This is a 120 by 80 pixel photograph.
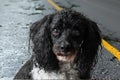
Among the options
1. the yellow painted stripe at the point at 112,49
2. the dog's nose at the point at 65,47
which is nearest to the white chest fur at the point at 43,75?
the dog's nose at the point at 65,47

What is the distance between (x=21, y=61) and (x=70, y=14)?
115 inches

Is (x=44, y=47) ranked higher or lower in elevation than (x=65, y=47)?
lower

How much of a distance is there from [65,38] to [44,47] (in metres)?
0.37

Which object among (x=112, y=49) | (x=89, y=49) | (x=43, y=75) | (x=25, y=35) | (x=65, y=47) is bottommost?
(x=25, y=35)

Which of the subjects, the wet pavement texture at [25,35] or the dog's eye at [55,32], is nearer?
the dog's eye at [55,32]

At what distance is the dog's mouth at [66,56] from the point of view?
5406mm

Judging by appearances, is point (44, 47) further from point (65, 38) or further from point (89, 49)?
point (89, 49)

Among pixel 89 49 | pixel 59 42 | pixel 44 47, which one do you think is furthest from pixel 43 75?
pixel 89 49

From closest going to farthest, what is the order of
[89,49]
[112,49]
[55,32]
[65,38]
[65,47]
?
[65,47], [65,38], [55,32], [89,49], [112,49]

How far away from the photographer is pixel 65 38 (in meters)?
5.43

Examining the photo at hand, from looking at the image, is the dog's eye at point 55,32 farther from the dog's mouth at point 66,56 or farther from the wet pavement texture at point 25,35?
the wet pavement texture at point 25,35

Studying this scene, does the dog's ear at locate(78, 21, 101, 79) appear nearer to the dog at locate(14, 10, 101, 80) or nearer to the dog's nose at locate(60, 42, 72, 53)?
the dog at locate(14, 10, 101, 80)

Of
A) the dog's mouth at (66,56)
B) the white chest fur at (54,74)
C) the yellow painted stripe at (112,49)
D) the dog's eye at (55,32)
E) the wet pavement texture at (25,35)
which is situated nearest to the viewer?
the dog's mouth at (66,56)

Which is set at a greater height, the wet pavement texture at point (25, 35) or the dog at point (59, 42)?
the dog at point (59, 42)
